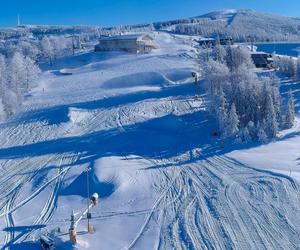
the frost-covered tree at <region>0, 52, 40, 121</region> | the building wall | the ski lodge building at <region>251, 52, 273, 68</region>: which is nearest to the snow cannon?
the frost-covered tree at <region>0, 52, 40, 121</region>

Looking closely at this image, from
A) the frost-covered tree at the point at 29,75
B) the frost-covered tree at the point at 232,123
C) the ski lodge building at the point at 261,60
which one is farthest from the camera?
the ski lodge building at the point at 261,60

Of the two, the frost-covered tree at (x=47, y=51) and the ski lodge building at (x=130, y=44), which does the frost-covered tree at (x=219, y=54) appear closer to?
the ski lodge building at (x=130, y=44)

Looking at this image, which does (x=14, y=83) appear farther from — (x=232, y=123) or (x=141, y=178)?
(x=141, y=178)

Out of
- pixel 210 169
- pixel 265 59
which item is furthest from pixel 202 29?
pixel 210 169

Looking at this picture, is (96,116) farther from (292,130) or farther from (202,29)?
(202,29)

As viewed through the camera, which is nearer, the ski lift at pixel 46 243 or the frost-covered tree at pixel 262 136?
the ski lift at pixel 46 243

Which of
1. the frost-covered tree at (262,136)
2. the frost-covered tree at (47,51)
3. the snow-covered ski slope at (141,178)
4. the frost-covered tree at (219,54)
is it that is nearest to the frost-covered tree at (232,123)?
the snow-covered ski slope at (141,178)

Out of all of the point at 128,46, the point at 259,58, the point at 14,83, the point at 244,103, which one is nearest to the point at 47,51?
the point at 128,46
